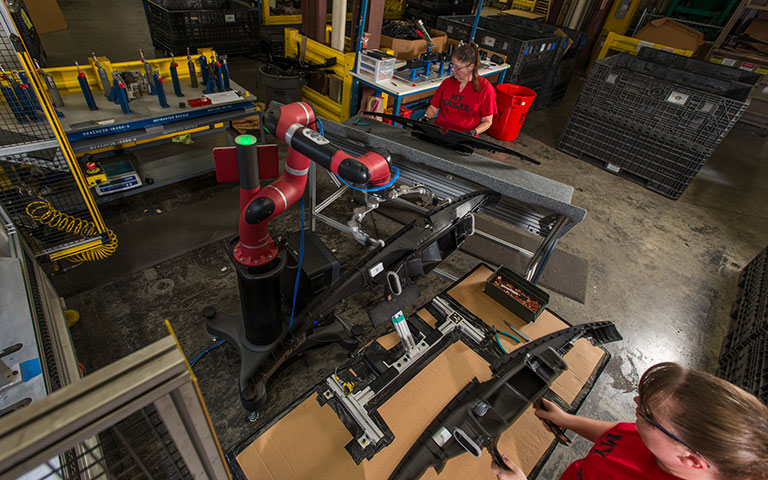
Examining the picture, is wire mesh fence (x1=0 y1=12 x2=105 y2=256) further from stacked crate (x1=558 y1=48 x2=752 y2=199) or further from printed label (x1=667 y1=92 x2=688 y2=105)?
printed label (x1=667 y1=92 x2=688 y2=105)

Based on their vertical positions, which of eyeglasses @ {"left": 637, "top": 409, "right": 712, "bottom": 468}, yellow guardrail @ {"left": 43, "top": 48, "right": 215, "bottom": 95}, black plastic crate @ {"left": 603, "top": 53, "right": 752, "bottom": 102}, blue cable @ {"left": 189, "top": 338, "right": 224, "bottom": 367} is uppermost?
black plastic crate @ {"left": 603, "top": 53, "right": 752, "bottom": 102}

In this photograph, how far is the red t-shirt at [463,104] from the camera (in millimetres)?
2963

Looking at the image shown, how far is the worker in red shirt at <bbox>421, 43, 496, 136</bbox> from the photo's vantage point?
291 centimetres

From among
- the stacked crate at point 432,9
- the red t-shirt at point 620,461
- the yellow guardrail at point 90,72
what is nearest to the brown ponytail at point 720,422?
the red t-shirt at point 620,461

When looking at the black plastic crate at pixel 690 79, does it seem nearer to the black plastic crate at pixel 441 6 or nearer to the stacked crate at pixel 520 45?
the stacked crate at pixel 520 45

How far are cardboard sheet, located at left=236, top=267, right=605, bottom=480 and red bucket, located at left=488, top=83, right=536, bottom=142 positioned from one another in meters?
3.54

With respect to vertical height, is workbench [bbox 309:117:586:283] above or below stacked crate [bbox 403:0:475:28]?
below

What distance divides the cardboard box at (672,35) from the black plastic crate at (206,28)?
6.81 metres

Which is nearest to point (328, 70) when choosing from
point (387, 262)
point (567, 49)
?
point (387, 262)

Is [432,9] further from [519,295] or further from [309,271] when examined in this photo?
[519,295]

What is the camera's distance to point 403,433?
1.34m

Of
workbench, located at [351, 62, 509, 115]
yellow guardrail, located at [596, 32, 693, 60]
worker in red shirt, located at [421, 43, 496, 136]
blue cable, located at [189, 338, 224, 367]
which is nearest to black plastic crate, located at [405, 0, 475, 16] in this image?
yellow guardrail, located at [596, 32, 693, 60]

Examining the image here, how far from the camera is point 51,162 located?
223 cm

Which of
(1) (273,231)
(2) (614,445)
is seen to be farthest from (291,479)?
(1) (273,231)
